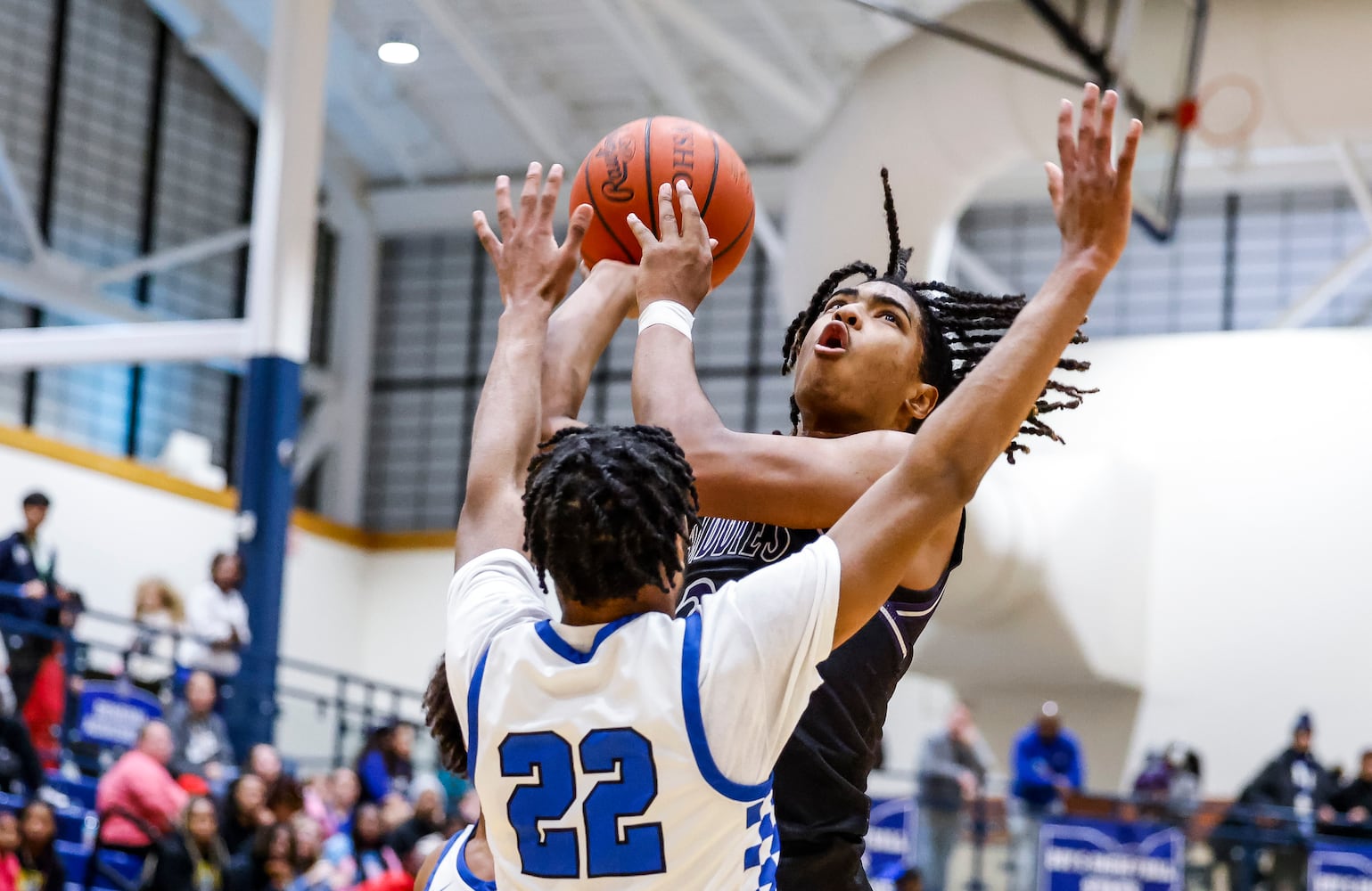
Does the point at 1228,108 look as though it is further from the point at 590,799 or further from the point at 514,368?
the point at 590,799

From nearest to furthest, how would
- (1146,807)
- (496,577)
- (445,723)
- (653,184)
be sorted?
(496,577)
(445,723)
(653,184)
(1146,807)

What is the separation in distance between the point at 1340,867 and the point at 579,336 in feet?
32.3

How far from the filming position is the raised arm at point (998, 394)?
2.35m

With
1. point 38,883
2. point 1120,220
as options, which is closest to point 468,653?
point 1120,220

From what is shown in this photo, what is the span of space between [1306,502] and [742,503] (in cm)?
1565

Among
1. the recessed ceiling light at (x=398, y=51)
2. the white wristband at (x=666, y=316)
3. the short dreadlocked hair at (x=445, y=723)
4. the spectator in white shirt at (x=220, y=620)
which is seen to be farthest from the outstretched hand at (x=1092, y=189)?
the recessed ceiling light at (x=398, y=51)

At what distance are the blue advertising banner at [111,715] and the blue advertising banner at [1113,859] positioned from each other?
6.00 metres

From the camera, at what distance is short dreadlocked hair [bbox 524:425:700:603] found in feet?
7.58

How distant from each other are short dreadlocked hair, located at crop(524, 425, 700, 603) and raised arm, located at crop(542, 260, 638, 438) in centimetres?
39

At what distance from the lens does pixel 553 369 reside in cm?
292

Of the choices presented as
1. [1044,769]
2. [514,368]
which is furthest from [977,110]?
[514,368]

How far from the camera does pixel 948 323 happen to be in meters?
3.37

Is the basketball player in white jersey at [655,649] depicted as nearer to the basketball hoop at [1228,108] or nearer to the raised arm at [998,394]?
the raised arm at [998,394]

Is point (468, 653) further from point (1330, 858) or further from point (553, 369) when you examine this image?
point (1330, 858)
